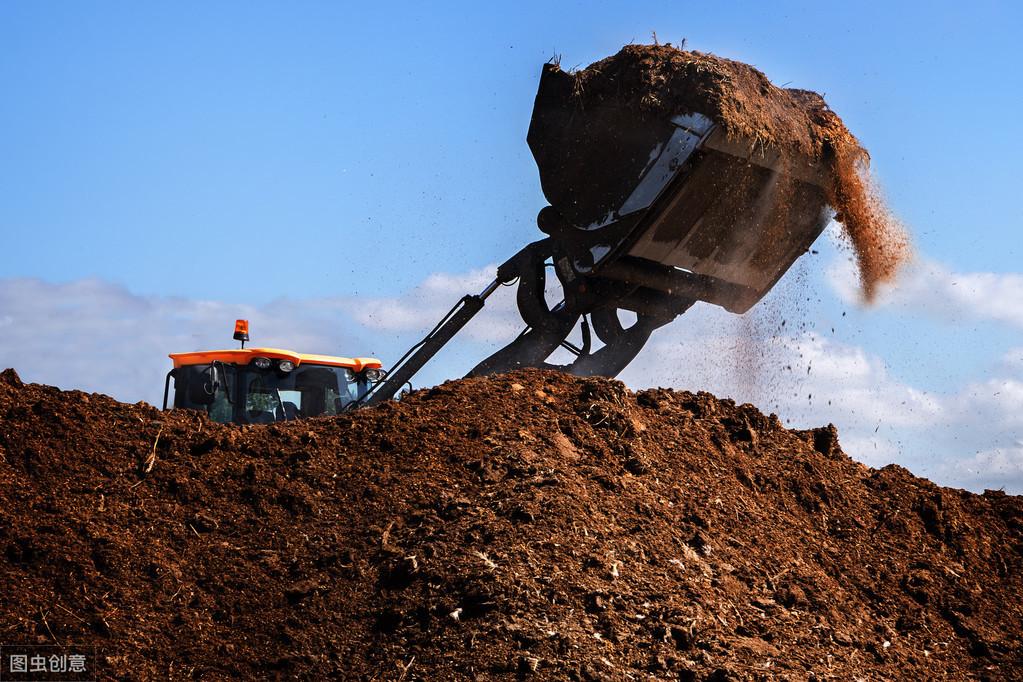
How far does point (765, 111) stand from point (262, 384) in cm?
442

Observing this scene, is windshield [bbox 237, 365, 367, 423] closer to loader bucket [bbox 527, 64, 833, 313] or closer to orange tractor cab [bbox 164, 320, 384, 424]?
orange tractor cab [bbox 164, 320, 384, 424]

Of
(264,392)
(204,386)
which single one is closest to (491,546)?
(204,386)

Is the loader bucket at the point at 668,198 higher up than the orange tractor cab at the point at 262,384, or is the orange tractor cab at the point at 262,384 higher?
the loader bucket at the point at 668,198

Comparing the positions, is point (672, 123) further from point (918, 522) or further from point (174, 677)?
point (174, 677)

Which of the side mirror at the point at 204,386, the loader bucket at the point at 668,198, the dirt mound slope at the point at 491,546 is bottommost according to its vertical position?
the dirt mound slope at the point at 491,546

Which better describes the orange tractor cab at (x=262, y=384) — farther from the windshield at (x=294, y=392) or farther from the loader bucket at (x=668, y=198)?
the loader bucket at (x=668, y=198)

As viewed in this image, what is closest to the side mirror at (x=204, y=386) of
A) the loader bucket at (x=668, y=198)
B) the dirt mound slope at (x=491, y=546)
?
the dirt mound slope at (x=491, y=546)

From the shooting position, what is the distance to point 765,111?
7.87 meters

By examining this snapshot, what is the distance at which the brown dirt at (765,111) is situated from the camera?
7676mm

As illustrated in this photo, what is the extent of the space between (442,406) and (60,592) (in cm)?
238

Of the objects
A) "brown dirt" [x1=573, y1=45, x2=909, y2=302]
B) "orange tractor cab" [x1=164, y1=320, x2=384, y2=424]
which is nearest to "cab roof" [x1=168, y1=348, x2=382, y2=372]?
"orange tractor cab" [x1=164, y1=320, x2=384, y2=424]

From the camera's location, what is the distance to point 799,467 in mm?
7129

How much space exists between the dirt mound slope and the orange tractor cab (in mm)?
2036

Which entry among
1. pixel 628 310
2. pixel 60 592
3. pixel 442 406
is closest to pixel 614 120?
pixel 628 310
